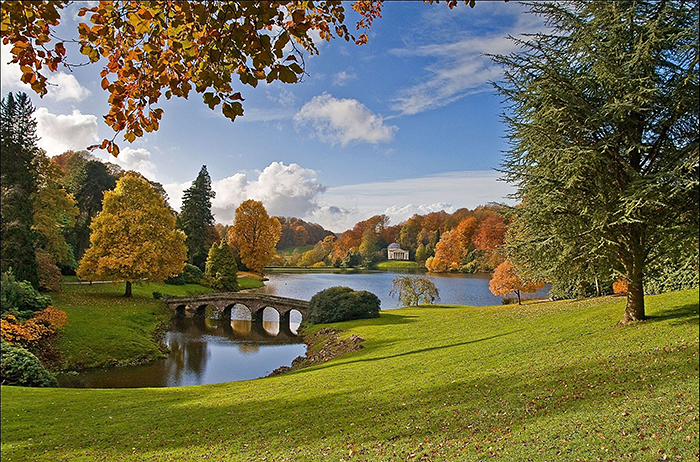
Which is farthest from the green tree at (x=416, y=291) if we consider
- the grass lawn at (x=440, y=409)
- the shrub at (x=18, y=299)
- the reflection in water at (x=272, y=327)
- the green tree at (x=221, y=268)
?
the shrub at (x=18, y=299)

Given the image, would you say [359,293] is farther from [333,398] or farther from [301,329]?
[333,398]

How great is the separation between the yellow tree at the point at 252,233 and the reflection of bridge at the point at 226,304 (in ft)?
59.5

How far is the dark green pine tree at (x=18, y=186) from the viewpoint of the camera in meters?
20.7

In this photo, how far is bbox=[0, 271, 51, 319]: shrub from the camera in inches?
647

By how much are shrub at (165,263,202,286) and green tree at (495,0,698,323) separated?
104 ft

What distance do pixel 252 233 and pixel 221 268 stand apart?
10.8 metres

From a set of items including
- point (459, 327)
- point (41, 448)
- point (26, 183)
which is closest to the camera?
point (41, 448)

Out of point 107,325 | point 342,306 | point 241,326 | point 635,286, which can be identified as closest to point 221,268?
point 241,326

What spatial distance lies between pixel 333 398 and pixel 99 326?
16392 millimetres

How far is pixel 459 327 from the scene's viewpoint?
18391mm

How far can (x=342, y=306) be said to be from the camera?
25312 mm

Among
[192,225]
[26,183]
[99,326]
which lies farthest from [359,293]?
[192,225]

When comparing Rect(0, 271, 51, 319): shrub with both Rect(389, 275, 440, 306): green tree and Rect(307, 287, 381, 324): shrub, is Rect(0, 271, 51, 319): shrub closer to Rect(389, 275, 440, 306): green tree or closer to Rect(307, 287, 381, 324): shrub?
Rect(307, 287, 381, 324): shrub

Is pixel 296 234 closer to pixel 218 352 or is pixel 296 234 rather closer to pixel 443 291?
pixel 443 291
